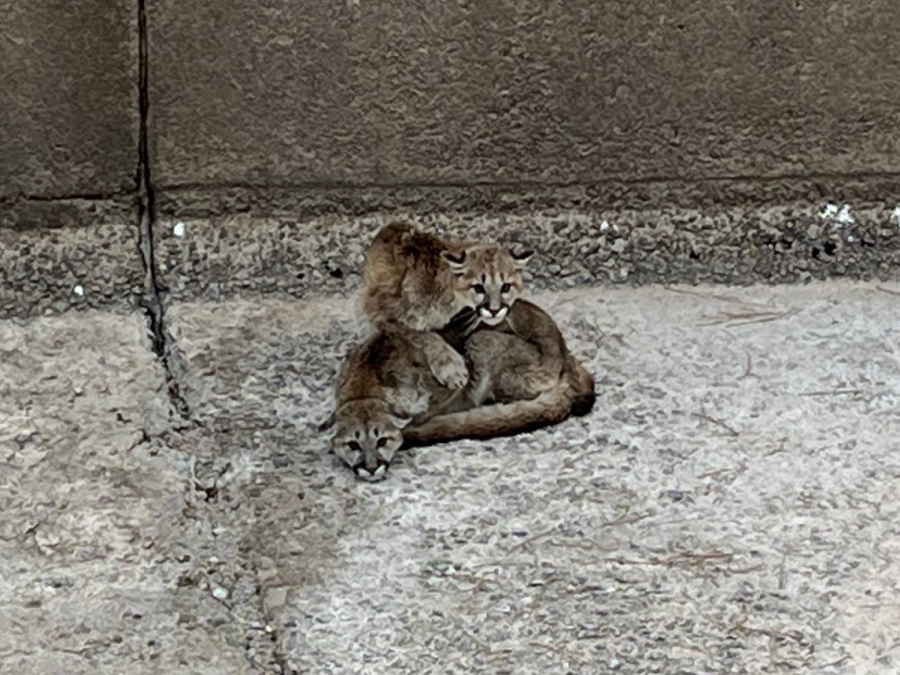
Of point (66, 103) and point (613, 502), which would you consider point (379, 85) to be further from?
point (613, 502)

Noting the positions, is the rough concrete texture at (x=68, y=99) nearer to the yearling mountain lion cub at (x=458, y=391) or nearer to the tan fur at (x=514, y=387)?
the yearling mountain lion cub at (x=458, y=391)

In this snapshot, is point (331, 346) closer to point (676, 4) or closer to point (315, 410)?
point (315, 410)

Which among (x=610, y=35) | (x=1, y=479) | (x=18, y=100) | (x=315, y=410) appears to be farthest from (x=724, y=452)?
(x=18, y=100)

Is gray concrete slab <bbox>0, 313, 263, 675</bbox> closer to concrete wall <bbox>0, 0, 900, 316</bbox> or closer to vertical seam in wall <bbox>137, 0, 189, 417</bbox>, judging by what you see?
vertical seam in wall <bbox>137, 0, 189, 417</bbox>

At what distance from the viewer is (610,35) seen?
4332 mm

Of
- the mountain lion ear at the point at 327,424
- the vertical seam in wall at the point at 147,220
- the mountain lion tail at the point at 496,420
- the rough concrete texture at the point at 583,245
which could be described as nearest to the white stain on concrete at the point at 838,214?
the rough concrete texture at the point at 583,245

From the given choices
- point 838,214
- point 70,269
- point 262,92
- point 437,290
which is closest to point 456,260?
point 437,290

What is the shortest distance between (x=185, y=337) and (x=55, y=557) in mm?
1010

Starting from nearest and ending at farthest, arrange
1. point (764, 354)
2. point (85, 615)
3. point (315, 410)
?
1. point (85, 615)
2. point (315, 410)
3. point (764, 354)

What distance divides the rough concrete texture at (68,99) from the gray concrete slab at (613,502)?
1.57 ft

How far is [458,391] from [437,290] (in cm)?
25

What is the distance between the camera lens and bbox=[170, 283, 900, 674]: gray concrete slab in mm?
3025

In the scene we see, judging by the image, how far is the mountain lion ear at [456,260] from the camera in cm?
375

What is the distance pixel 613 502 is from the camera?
3.48 m
